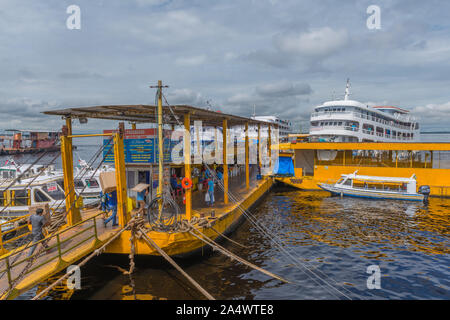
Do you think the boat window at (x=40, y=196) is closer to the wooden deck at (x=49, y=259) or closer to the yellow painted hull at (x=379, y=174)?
the wooden deck at (x=49, y=259)

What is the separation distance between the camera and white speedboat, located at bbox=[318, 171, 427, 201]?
21.2 meters

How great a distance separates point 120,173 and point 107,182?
179 centimetres

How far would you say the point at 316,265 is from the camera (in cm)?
1073

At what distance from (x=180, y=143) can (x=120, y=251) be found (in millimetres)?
5566

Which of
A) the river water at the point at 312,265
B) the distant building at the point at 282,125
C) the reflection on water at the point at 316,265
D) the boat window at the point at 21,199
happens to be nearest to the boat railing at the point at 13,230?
the river water at the point at 312,265

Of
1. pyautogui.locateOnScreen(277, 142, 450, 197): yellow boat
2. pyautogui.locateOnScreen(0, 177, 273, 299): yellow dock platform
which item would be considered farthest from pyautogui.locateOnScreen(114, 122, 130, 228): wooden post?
pyautogui.locateOnScreen(277, 142, 450, 197): yellow boat

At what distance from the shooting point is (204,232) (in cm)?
1052

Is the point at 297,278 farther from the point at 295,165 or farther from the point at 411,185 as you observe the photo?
the point at 295,165

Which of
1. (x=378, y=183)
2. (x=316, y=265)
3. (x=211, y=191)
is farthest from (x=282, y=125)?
(x=316, y=265)

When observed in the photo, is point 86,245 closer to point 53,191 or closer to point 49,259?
point 49,259

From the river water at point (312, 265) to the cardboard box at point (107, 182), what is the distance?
2548mm

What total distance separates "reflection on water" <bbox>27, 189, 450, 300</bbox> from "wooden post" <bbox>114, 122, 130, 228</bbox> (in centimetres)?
198
